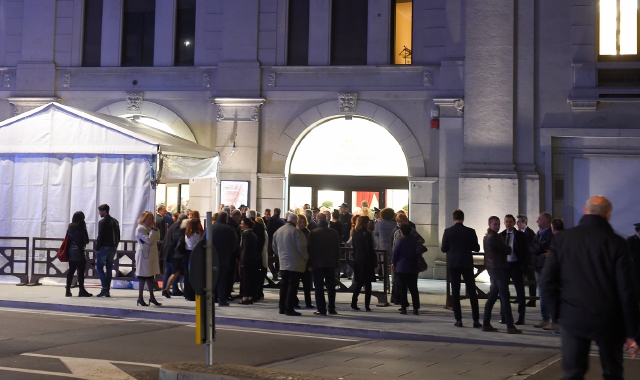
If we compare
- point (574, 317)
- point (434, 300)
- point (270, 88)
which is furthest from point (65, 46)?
point (574, 317)

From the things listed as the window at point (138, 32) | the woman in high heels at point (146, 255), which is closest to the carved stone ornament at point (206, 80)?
the window at point (138, 32)

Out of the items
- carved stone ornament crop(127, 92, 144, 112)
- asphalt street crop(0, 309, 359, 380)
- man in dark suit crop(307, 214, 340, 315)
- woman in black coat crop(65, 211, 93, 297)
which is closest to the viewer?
asphalt street crop(0, 309, 359, 380)

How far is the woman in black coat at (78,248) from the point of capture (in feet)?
50.6

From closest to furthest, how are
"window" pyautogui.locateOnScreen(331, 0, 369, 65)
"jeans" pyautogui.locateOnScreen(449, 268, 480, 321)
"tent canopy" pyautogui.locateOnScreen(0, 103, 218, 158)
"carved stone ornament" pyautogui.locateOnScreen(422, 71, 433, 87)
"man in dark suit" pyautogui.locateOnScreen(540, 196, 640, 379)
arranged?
"man in dark suit" pyautogui.locateOnScreen(540, 196, 640, 379) < "jeans" pyautogui.locateOnScreen(449, 268, 480, 321) < "tent canopy" pyautogui.locateOnScreen(0, 103, 218, 158) < "carved stone ornament" pyautogui.locateOnScreen(422, 71, 433, 87) < "window" pyautogui.locateOnScreen(331, 0, 369, 65)

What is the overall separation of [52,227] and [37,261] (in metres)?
0.82

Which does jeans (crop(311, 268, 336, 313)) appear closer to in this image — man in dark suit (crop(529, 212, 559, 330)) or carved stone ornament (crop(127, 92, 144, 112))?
man in dark suit (crop(529, 212, 559, 330))

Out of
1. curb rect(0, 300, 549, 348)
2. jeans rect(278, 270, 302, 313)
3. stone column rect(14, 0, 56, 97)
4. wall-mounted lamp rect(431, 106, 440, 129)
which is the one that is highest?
stone column rect(14, 0, 56, 97)

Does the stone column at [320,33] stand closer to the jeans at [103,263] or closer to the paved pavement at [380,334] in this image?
the paved pavement at [380,334]

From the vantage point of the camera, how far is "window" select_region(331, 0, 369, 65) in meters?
21.9

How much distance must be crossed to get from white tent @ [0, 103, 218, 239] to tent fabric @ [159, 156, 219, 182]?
0.02 m

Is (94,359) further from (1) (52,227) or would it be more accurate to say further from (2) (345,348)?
(1) (52,227)

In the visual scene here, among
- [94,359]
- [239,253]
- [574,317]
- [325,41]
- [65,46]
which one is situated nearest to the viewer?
[574,317]

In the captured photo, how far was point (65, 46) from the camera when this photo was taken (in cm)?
2338

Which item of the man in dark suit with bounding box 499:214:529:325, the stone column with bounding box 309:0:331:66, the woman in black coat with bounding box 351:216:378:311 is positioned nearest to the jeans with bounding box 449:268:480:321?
the man in dark suit with bounding box 499:214:529:325
